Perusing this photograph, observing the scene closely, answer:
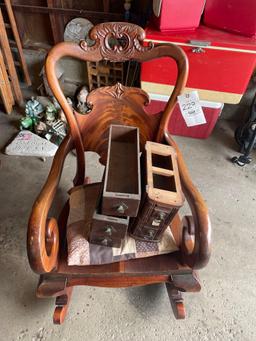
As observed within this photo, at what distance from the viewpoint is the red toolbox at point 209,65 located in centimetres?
123

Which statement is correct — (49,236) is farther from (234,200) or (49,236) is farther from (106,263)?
(234,200)

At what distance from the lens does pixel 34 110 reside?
5.97 feet

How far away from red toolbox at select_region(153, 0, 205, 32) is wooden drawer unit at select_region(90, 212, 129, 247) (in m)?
1.08

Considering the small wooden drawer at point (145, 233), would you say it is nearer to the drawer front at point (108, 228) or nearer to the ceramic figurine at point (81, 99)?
the drawer front at point (108, 228)

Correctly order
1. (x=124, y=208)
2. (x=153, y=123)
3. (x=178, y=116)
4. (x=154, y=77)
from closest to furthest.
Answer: (x=124, y=208), (x=153, y=123), (x=154, y=77), (x=178, y=116)

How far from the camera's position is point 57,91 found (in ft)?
2.48

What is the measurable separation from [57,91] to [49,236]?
17.1 inches

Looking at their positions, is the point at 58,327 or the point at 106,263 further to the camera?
the point at 58,327

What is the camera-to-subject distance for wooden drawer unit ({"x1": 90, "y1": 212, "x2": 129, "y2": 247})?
25.1 inches

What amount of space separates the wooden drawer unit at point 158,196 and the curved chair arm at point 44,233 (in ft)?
0.79

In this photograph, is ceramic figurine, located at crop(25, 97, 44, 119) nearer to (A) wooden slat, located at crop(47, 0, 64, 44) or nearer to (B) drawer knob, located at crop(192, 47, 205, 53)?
(A) wooden slat, located at crop(47, 0, 64, 44)

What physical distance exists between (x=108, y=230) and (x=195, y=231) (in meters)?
0.23

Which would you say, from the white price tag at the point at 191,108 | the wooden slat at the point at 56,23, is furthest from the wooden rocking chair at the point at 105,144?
the wooden slat at the point at 56,23

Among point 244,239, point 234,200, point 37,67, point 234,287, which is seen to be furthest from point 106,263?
point 37,67
